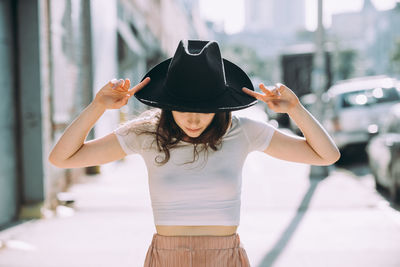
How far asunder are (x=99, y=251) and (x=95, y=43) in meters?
5.96

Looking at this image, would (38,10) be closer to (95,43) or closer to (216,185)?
(95,43)

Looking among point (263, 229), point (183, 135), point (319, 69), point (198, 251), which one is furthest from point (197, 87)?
point (319, 69)

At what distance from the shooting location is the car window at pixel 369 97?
444 inches

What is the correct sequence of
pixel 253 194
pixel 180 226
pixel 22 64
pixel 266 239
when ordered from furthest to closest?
pixel 253 194 → pixel 22 64 → pixel 266 239 → pixel 180 226

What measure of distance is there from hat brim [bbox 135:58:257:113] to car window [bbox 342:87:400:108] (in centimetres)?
972

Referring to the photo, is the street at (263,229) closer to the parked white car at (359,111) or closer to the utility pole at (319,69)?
the utility pole at (319,69)

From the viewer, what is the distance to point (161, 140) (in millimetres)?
2004

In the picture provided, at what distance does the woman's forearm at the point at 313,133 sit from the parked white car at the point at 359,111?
9156 mm

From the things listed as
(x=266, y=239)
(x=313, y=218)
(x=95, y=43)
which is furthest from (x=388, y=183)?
(x=95, y=43)

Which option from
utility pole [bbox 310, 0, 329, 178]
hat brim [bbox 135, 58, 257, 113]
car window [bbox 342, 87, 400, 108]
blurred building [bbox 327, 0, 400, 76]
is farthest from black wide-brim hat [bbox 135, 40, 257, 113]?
blurred building [bbox 327, 0, 400, 76]

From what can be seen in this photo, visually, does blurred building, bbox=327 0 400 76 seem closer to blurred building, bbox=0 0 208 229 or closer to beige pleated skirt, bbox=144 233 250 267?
blurred building, bbox=0 0 208 229

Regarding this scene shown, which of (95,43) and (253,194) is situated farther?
(95,43)

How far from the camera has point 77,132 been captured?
2.00 m

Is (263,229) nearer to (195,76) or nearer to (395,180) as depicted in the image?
(395,180)
